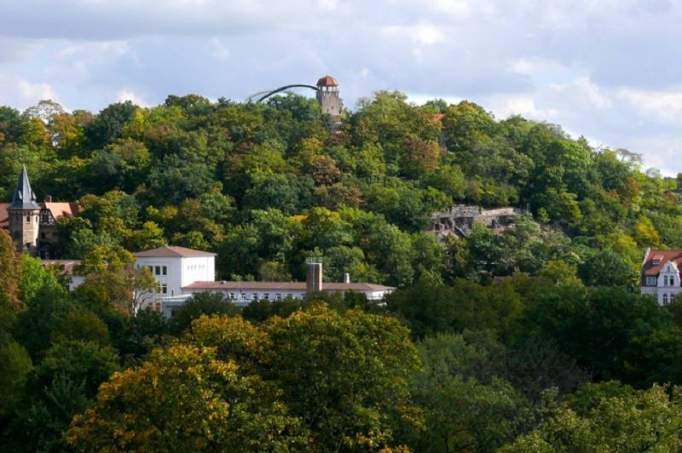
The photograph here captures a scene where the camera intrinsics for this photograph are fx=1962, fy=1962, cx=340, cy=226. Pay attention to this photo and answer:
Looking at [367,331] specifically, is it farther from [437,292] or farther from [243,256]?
[243,256]

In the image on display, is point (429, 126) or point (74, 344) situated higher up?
point (429, 126)

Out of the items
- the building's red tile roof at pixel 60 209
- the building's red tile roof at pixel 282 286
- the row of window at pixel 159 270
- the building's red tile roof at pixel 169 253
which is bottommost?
the building's red tile roof at pixel 282 286

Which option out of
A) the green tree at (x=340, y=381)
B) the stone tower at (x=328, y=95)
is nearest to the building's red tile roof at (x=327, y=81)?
the stone tower at (x=328, y=95)

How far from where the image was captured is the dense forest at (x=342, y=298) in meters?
47.6

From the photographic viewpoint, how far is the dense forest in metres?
47.6

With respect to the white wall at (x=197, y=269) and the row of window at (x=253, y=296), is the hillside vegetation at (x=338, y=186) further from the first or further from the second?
the row of window at (x=253, y=296)

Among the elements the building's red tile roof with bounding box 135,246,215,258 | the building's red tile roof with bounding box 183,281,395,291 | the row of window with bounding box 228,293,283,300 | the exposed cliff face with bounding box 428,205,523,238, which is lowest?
the row of window with bounding box 228,293,283,300

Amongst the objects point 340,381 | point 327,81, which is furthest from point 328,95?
point 340,381

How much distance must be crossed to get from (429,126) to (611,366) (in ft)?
208

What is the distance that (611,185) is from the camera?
133 meters

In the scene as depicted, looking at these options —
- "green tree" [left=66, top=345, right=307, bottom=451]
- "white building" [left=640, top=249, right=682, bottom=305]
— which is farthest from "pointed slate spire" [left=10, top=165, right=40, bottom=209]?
"green tree" [left=66, top=345, right=307, bottom=451]

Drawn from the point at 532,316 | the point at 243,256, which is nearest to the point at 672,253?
the point at 243,256

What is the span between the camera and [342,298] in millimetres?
89188

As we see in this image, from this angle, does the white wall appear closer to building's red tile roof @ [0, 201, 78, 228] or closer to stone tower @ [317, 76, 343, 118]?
building's red tile roof @ [0, 201, 78, 228]
